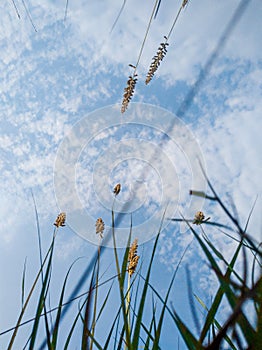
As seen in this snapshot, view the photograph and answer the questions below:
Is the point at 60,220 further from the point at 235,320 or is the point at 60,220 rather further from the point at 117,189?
the point at 235,320

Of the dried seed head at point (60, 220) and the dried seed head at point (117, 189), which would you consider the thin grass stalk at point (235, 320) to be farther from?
the dried seed head at point (60, 220)

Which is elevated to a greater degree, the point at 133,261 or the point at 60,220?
the point at 60,220

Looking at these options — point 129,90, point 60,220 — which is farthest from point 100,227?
point 129,90

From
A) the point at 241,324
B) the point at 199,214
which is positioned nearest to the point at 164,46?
the point at 199,214

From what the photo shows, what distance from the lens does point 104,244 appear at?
79 centimetres

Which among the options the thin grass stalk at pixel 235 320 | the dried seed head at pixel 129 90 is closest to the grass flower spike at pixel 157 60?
the dried seed head at pixel 129 90

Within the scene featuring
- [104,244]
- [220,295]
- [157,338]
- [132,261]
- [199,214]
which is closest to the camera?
[220,295]

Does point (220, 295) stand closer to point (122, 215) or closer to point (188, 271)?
point (188, 271)

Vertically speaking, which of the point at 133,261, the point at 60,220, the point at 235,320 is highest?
the point at 60,220

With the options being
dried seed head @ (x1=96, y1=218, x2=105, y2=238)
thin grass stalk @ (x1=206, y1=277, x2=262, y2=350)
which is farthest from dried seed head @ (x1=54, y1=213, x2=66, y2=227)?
thin grass stalk @ (x1=206, y1=277, x2=262, y2=350)

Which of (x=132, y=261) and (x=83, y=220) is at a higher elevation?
(x=83, y=220)

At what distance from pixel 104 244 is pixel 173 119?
0.30 metres

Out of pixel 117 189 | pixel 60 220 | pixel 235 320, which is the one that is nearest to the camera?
pixel 235 320

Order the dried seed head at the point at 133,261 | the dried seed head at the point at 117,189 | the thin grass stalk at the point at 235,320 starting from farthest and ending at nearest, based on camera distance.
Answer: the dried seed head at the point at 133,261, the dried seed head at the point at 117,189, the thin grass stalk at the point at 235,320
